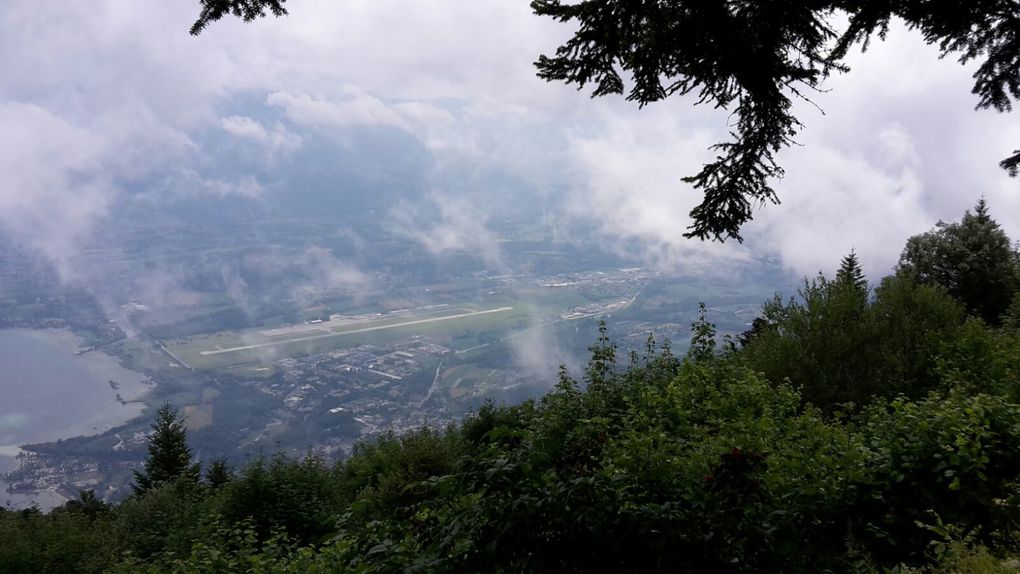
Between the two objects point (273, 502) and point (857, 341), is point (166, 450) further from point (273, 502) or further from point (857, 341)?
point (857, 341)

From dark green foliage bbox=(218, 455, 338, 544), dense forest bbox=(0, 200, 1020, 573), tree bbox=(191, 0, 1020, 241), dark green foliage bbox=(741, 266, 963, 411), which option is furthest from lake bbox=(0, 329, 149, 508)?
tree bbox=(191, 0, 1020, 241)

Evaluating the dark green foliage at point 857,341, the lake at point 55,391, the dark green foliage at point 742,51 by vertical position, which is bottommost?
the lake at point 55,391

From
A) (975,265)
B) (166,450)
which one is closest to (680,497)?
(975,265)

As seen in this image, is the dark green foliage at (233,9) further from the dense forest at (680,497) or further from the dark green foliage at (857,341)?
the dark green foliage at (857,341)

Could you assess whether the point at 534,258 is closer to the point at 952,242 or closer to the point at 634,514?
the point at 952,242

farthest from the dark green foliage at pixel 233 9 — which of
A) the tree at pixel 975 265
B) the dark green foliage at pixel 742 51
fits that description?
the tree at pixel 975 265

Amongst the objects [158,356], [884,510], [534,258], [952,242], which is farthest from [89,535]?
[534,258]
